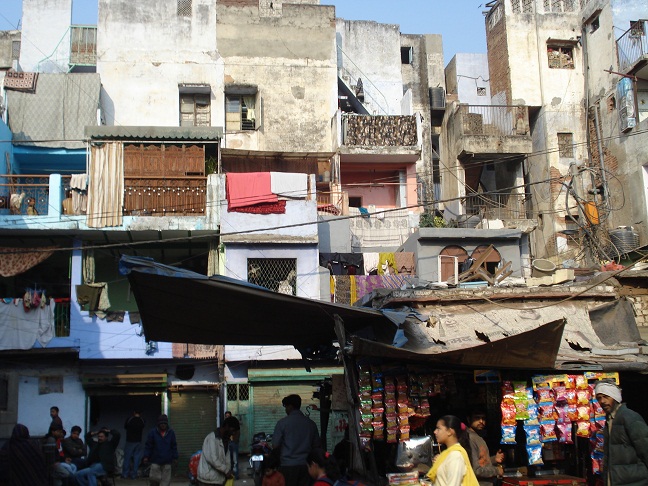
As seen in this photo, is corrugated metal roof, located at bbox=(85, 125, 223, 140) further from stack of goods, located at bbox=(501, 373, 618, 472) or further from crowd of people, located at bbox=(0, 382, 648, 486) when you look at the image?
stack of goods, located at bbox=(501, 373, 618, 472)

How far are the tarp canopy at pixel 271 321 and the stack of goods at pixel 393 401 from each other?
0.44 meters

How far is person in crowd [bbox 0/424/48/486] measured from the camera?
863 cm

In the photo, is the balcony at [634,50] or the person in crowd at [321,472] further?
the balcony at [634,50]

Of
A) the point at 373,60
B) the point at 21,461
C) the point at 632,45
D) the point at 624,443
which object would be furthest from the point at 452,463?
the point at 373,60

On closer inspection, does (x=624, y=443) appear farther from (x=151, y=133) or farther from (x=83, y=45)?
(x=83, y=45)

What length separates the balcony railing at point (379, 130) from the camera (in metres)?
25.4

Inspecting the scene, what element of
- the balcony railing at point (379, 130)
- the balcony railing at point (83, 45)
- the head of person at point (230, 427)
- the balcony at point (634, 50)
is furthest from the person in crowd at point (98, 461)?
the balcony at point (634, 50)

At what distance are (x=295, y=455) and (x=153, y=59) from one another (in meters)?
19.6

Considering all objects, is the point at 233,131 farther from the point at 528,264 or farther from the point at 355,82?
the point at 528,264

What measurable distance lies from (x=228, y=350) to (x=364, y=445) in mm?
11087

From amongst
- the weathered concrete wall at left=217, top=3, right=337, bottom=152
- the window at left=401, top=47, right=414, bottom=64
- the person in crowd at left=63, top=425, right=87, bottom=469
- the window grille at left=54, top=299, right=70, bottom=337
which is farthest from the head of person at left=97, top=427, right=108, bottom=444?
the window at left=401, top=47, right=414, bottom=64

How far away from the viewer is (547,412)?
924 centimetres

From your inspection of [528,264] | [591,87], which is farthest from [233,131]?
[591,87]

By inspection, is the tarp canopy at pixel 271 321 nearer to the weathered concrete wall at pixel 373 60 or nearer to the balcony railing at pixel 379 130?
the balcony railing at pixel 379 130
